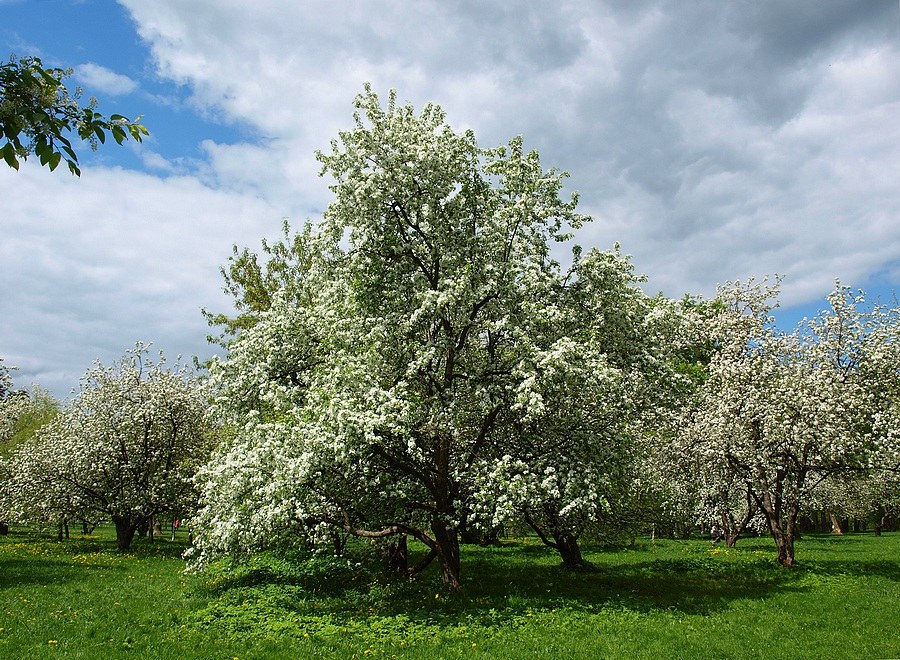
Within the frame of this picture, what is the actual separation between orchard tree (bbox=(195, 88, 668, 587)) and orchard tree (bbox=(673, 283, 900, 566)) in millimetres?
9169

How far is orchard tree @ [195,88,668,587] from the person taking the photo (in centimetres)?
1474

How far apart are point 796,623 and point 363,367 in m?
12.7

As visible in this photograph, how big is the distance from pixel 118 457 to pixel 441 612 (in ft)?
78.8

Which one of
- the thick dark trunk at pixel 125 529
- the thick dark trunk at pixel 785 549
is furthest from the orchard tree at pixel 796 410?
the thick dark trunk at pixel 125 529

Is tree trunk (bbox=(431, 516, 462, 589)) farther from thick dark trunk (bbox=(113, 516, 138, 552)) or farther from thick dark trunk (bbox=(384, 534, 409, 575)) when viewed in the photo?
thick dark trunk (bbox=(113, 516, 138, 552))

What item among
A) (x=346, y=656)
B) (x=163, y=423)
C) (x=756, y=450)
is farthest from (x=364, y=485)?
(x=163, y=423)

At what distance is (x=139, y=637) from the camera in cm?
1282

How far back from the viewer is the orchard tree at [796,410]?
23203mm

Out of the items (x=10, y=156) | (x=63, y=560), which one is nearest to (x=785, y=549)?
(x=10, y=156)

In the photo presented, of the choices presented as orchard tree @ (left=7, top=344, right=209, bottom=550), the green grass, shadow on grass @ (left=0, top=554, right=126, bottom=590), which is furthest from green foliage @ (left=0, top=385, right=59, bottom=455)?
the green grass

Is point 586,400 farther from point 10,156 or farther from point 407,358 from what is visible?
point 10,156

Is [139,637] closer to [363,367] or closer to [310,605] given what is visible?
[310,605]

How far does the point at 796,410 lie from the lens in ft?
77.4

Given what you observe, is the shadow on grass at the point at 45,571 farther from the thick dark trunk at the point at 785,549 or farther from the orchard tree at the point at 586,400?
the thick dark trunk at the point at 785,549
